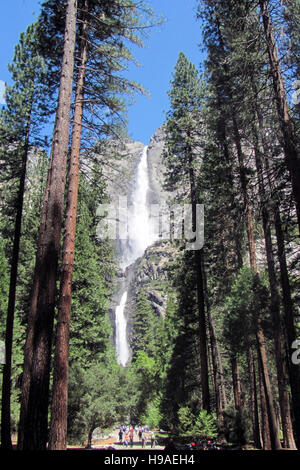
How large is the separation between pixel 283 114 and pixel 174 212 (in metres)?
8.06

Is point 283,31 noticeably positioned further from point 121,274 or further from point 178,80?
point 121,274

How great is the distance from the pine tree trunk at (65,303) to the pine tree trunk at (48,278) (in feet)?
2.27

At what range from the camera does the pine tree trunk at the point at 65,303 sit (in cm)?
542

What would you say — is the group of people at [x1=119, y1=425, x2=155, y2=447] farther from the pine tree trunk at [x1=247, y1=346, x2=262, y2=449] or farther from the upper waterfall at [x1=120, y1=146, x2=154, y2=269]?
the upper waterfall at [x1=120, y1=146, x2=154, y2=269]

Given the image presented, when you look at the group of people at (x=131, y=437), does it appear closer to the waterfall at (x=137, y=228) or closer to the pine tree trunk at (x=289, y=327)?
the pine tree trunk at (x=289, y=327)

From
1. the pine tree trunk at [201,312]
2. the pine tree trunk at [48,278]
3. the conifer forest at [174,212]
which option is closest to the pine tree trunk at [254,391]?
the conifer forest at [174,212]

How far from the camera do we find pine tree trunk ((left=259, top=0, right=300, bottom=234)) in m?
6.14

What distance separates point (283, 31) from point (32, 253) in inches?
586

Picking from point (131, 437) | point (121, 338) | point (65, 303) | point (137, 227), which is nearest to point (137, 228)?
point (137, 227)

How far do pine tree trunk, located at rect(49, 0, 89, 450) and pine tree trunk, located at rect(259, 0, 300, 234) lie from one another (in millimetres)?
4279

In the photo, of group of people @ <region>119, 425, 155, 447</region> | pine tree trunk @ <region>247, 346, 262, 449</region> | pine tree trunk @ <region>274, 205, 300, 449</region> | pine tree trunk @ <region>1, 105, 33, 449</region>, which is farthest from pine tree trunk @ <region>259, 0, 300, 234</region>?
group of people @ <region>119, 425, 155, 447</region>

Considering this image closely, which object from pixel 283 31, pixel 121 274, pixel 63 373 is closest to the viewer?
pixel 63 373

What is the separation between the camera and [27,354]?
21.1ft

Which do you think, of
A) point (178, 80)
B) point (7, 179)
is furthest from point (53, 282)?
point (178, 80)
